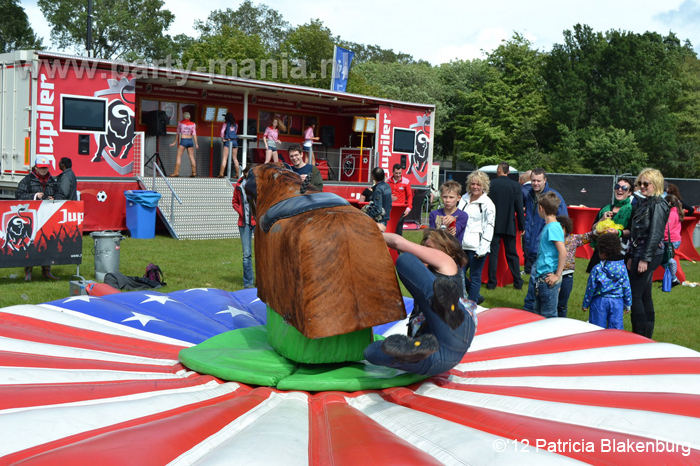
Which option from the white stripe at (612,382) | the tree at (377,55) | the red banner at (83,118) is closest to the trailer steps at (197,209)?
the red banner at (83,118)

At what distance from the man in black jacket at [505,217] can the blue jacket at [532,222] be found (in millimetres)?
144

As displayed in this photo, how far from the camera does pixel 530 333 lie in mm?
4363

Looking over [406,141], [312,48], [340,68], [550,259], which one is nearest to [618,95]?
[312,48]

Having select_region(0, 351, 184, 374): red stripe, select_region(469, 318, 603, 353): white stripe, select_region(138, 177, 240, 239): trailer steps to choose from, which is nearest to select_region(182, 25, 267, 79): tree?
select_region(138, 177, 240, 239): trailer steps

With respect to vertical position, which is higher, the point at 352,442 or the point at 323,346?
the point at 323,346

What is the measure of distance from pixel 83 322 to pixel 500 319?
2955mm

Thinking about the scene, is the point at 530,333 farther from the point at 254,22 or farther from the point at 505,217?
the point at 254,22

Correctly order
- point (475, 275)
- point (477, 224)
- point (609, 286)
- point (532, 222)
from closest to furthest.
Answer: point (609, 286), point (477, 224), point (475, 275), point (532, 222)

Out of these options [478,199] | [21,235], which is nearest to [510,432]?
[478,199]

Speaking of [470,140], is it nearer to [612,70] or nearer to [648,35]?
[612,70]

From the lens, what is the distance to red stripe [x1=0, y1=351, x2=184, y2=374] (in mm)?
3305

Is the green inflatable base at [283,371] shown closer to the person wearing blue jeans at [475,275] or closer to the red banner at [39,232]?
the person wearing blue jeans at [475,275]

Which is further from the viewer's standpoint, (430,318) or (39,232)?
(39,232)

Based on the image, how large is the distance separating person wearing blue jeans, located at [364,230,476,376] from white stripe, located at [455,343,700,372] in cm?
54
